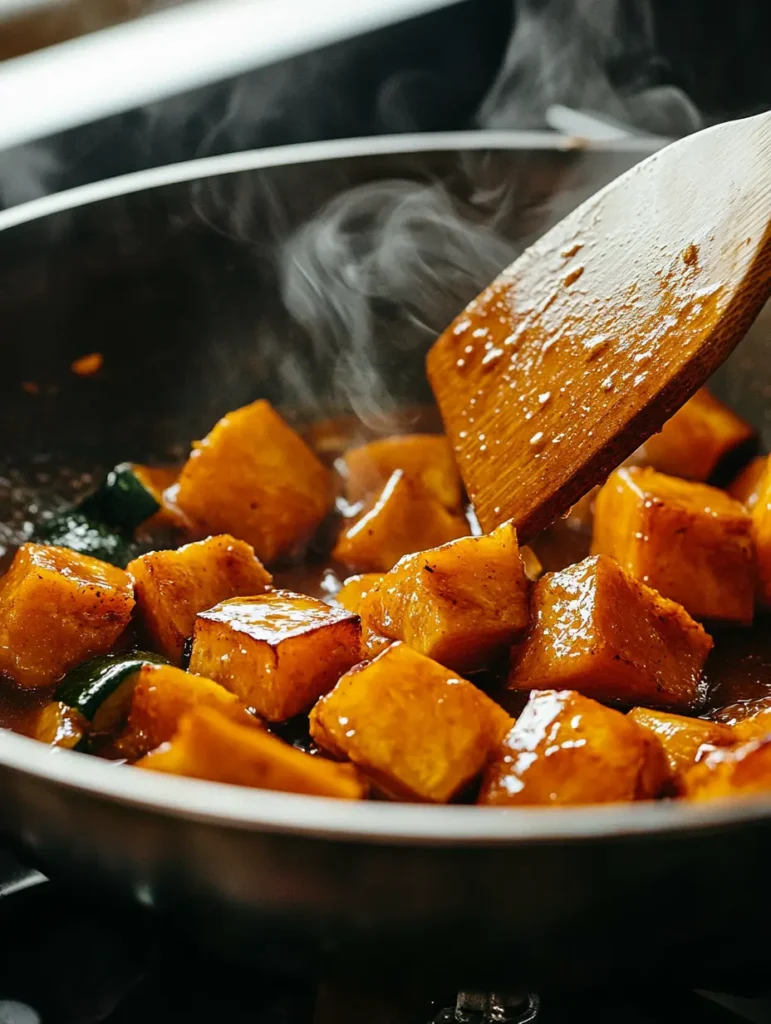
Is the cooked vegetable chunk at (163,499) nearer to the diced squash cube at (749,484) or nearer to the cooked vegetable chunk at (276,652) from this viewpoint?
the cooked vegetable chunk at (276,652)

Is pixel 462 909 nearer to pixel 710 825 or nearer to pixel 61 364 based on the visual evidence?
pixel 710 825

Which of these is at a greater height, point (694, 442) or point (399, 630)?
point (399, 630)

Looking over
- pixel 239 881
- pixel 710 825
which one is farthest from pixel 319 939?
pixel 710 825

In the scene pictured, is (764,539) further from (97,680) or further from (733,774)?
(97,680)

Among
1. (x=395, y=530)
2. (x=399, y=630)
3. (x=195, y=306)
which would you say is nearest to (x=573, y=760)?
(x=399, y=630)

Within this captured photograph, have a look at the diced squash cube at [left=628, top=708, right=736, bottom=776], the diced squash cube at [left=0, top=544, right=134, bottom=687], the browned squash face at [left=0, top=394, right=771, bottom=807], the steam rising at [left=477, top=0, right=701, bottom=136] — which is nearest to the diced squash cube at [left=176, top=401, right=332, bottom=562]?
the browned squash face at [left=0, top=394, right=771, bottom=807]
